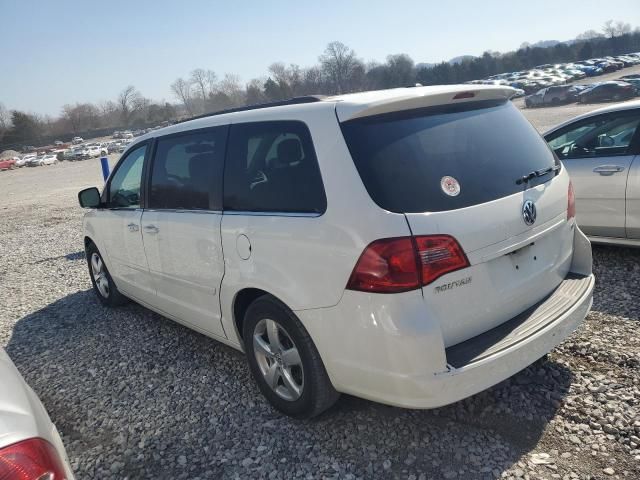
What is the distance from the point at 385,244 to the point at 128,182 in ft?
10.1

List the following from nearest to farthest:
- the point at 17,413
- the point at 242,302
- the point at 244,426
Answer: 1. the point at 17,413
2. the point at 244,426
3. the point at 242,302

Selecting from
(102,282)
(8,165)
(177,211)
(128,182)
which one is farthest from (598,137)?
(8,165)

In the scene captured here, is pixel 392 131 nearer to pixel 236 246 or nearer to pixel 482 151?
pixel 482 151

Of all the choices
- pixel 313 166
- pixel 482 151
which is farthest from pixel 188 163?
pixel 482 151

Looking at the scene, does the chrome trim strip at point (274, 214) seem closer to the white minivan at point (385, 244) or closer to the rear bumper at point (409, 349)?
the white minivan at point (385, 244)

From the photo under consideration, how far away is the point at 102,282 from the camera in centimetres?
561

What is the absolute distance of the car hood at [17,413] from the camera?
1.64 m

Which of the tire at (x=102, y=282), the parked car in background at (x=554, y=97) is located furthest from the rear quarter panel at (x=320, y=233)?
the parked car in background at (x=554, y=97)

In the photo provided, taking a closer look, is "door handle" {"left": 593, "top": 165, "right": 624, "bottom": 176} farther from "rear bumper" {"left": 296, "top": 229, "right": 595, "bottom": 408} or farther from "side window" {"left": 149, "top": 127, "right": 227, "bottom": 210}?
"side window" {"left": 149, "top": 127, "right": 227, "bottom": 210}

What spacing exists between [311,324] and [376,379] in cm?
45

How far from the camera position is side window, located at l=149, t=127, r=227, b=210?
11.1ft

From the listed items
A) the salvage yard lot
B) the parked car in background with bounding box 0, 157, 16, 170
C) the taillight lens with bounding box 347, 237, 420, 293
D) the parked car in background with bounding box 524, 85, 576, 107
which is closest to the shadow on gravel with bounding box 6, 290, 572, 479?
the salvage yard lot

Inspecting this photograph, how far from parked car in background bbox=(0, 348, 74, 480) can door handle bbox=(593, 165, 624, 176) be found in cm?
512

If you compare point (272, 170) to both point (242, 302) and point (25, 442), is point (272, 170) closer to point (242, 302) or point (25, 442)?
point (242, 302)
